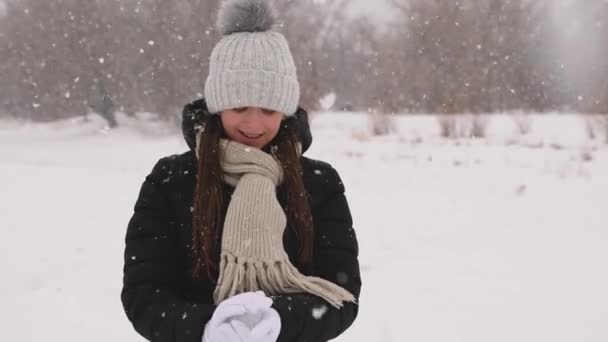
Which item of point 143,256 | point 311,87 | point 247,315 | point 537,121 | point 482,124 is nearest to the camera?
point 247,315

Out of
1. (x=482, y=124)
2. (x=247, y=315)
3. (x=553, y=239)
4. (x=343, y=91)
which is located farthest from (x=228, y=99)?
(x=343, y=91)

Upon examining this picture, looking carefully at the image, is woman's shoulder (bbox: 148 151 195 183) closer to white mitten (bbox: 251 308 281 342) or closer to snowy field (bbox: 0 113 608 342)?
white mitten (bbox: 251 308 281 342)

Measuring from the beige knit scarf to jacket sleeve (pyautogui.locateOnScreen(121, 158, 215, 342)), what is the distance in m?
0.12

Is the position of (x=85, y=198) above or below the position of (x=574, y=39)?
below

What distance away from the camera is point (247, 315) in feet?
3.43

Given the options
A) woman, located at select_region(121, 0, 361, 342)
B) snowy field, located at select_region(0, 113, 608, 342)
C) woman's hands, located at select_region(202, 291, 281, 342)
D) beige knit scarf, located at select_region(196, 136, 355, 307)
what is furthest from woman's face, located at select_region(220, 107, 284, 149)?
snowy field, located at select_region(0, 113, 608, 342)

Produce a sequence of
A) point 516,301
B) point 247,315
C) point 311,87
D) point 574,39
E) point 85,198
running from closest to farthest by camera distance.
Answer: point 247,315
point 516,301
point 85,198
point 311,87
point 574,39

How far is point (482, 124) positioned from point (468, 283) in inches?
299

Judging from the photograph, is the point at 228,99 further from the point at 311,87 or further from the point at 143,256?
the point at 311,87

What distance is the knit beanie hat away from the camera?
130cm

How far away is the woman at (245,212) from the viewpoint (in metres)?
1.21

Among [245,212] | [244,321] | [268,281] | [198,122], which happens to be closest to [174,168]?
[198,122]

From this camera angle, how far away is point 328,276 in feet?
4.34

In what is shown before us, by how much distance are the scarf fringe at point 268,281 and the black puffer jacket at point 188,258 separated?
0.03 metres
